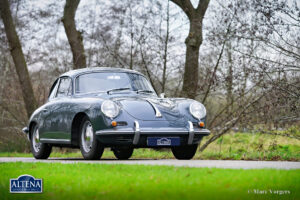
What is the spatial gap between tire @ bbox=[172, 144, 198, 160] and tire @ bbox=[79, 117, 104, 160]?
1752 millimetres

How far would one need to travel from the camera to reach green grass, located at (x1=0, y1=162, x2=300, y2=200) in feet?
17.6

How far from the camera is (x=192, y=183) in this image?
5.73m

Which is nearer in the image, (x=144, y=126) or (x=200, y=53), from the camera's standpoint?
(x=144, y=126)

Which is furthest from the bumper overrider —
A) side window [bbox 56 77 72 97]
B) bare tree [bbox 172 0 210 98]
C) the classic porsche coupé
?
bare tree [bbox 172 0 210 98]

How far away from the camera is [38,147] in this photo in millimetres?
11992

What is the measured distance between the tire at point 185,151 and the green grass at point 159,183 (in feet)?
9.82

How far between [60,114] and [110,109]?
1778mm

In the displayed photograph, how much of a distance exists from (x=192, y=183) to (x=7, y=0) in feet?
53.9

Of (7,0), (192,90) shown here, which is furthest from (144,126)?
(7,0)

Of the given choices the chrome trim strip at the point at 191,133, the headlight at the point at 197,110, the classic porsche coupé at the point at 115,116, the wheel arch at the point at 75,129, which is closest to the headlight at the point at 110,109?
the classic porsche coupé at the point at 115,116

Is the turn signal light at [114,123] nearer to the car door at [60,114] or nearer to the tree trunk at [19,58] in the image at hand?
the car door at [60,114]

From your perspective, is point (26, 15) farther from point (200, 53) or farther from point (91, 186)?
point (91, 186)

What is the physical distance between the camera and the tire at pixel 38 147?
11773 millimetres

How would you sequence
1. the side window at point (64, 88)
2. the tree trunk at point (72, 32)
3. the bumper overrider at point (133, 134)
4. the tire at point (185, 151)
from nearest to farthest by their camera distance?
the bumper overrider at point (133, 134) → the tire at point (185, 151) → the side window at point (64, 88) → the tree trunk at point (72, 32)
